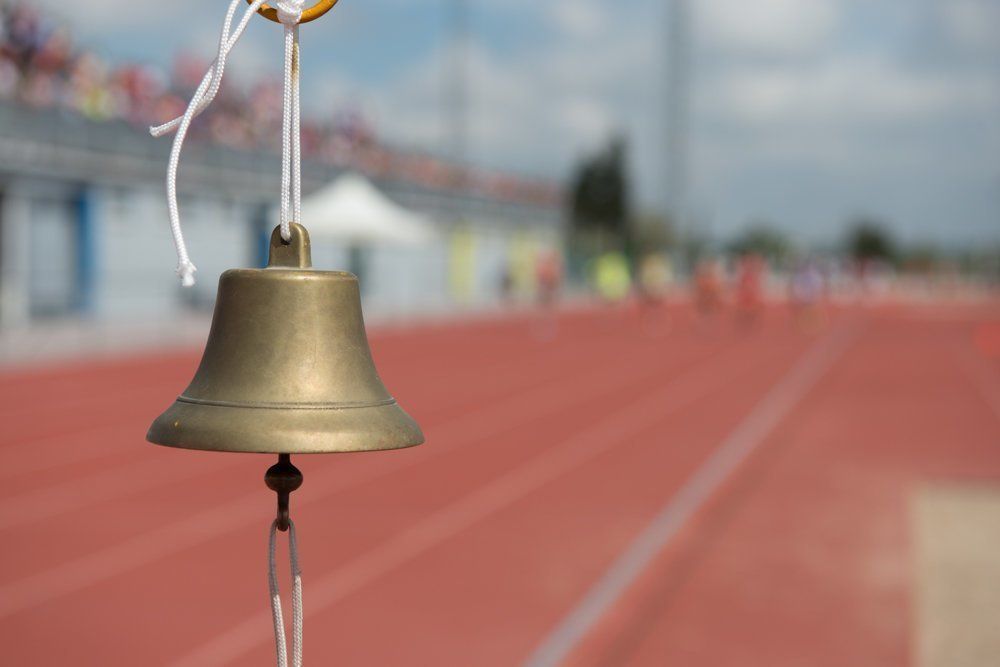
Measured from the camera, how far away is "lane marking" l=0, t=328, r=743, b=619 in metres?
7.04

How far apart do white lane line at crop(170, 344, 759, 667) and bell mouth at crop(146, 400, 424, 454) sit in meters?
4.49

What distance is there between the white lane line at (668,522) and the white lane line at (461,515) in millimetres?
1081

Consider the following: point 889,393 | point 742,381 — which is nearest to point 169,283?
point 742,381

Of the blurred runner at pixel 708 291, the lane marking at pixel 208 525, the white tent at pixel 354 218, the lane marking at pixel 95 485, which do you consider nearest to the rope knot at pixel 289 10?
the lane marking at pixel 208 525

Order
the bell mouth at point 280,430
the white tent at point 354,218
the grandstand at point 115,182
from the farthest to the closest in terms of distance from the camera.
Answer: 1. the grandstand at point 115,182
2. the white tent at point 354,218
3. the bell mouth at point 280,430

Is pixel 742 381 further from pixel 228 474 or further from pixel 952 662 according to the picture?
pixel 952 662

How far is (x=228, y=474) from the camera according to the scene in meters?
10.7

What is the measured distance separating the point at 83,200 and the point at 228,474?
17.1 metres

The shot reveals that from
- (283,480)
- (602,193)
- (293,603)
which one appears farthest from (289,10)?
(602,193)

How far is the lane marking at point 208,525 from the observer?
7.04 meters

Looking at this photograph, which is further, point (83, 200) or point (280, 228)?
point (83, 200)

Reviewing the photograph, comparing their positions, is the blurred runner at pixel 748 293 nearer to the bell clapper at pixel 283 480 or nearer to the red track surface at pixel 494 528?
the red track surface at pixel 494 528

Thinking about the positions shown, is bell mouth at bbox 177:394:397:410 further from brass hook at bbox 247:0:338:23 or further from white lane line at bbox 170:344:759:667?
white lane line at bbox 170:344:759:667

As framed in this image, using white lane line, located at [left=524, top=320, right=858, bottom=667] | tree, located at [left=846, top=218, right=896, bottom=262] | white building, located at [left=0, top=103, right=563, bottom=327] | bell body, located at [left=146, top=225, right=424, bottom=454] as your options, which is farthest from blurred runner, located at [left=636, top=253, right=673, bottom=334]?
tree, located at [left=846, top=218, right=896, bottom=262]
